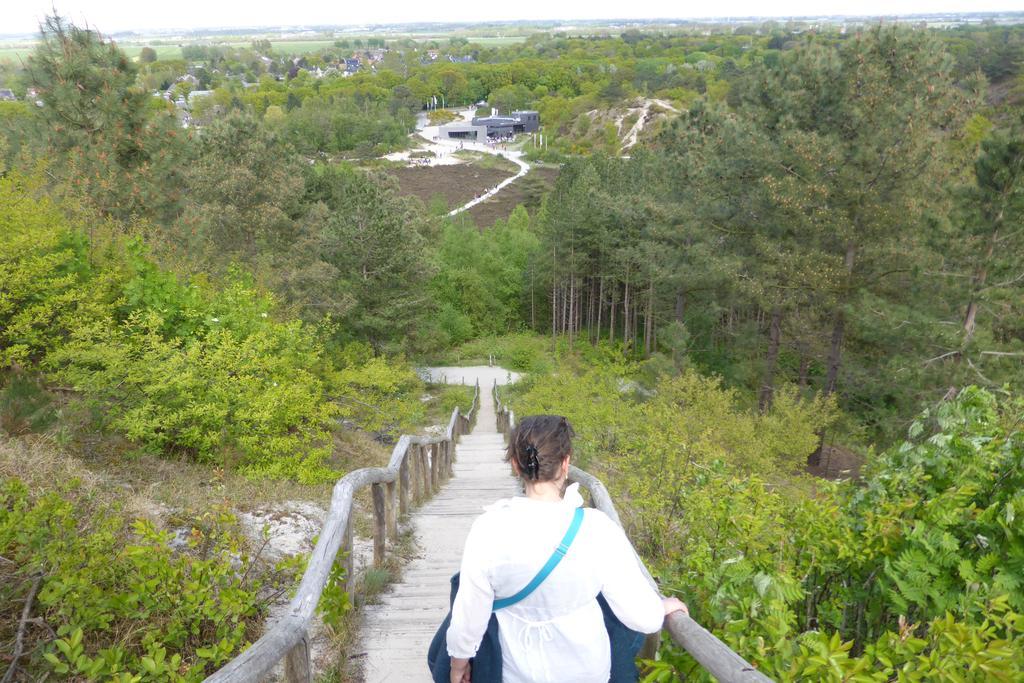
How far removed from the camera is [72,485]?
10.8 feet

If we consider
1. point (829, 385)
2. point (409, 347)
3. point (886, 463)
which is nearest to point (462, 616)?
point (886, 463)

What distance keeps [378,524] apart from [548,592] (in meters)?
2.67

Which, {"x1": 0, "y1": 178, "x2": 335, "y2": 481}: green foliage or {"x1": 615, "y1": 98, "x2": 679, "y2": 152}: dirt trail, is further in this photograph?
{"x1": 615, "y1": 98, "x2": 679, "y2": 152}: dirt trail

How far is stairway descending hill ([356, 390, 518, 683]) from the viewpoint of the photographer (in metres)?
3.21

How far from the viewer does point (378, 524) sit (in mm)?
4250

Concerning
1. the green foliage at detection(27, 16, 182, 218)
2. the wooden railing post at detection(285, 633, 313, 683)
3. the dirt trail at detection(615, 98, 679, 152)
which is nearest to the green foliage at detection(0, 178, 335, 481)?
the wooden railing post at detection(285, 633, 313, 683)

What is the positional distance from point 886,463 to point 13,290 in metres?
8.06

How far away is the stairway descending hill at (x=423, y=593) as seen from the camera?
3.21 metres

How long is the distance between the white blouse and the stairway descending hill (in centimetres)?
Answer: 142

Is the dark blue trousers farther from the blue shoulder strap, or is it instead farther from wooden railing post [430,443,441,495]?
wooden railing post [430,443,441,495]

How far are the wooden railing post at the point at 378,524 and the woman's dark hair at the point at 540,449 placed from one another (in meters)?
2.52

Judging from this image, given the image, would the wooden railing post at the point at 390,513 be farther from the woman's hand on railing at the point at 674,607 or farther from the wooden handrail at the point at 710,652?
the woman's hand on railing at the point at 674,607

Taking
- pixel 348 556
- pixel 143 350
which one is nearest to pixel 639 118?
pixel 143 350

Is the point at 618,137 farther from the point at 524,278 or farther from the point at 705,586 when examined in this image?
the point at 705,586
